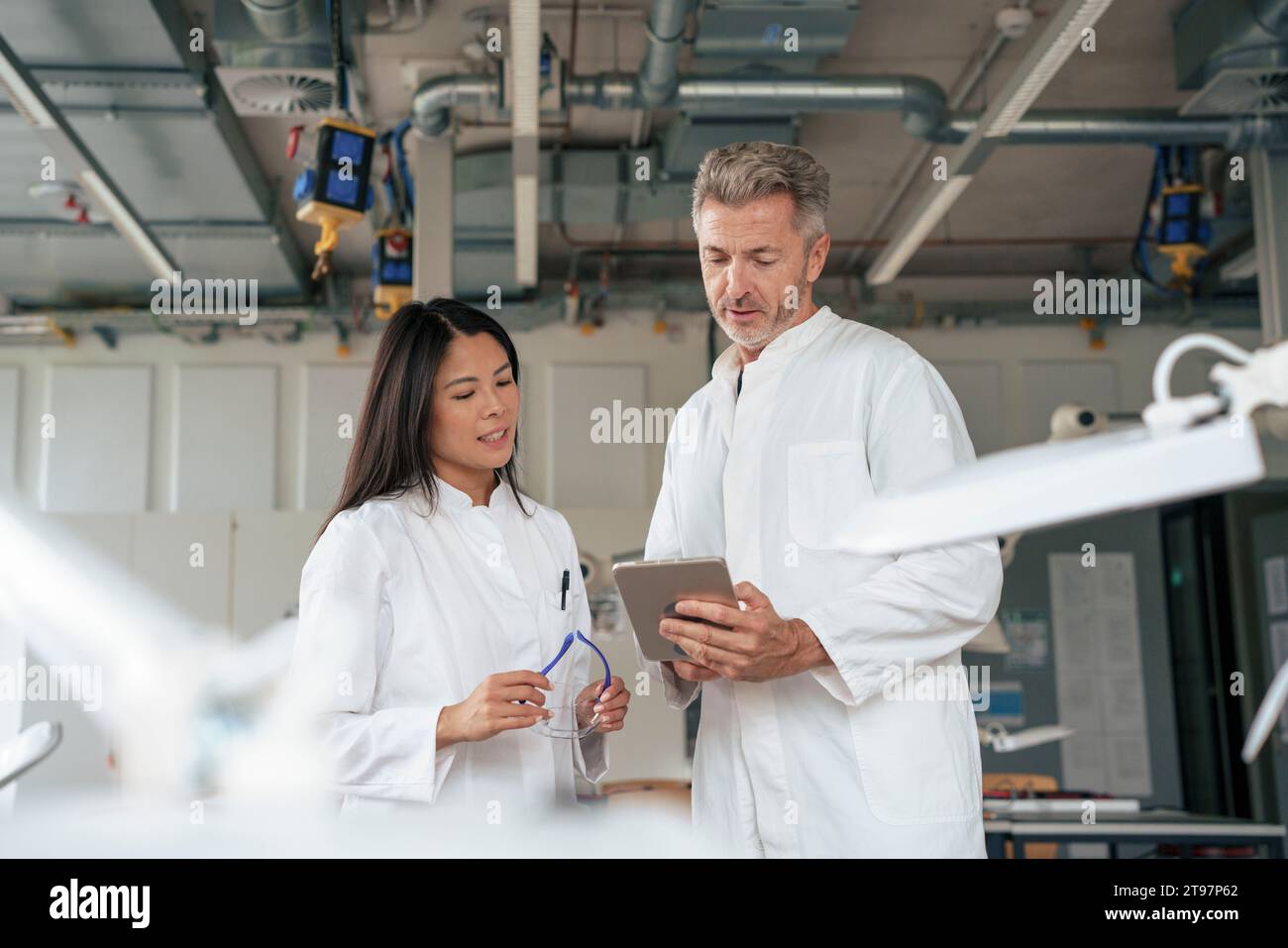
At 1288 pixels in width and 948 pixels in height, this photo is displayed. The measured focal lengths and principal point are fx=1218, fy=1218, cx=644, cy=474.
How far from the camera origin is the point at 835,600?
1.51m

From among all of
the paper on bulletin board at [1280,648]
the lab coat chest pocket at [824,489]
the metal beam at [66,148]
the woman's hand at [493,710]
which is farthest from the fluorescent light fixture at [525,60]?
the paper on bulletin board at [1280,648]

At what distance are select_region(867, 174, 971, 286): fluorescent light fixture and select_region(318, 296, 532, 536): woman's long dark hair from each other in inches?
122

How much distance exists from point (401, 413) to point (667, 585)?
0.49 m

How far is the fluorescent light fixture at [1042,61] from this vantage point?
327 centimetres

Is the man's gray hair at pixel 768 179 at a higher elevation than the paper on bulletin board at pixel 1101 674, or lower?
higher

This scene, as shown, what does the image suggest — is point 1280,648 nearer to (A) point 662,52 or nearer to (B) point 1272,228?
(B) point 1272,228

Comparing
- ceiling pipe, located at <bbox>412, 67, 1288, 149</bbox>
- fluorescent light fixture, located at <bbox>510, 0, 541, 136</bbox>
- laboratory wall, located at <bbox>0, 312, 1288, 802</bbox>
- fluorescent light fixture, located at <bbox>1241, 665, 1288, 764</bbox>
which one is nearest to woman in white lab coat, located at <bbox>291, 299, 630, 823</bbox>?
fluorescent light fixture, located at <bbox>1241, 665, 1288, 764</bbox>

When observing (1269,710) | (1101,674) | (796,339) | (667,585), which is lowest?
(1101,674)

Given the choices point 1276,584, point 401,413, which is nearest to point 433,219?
point 401,413

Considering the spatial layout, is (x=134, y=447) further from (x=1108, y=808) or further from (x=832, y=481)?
(x=832, y=481)

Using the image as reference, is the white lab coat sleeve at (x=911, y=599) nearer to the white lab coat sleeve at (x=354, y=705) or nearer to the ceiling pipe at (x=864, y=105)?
the white lab coat sleeve at (x=354, y=705)

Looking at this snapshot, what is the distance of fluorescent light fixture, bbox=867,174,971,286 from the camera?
442cm

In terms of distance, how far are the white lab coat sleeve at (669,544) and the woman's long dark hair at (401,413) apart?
345 mm

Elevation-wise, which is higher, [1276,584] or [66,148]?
[66,148]
